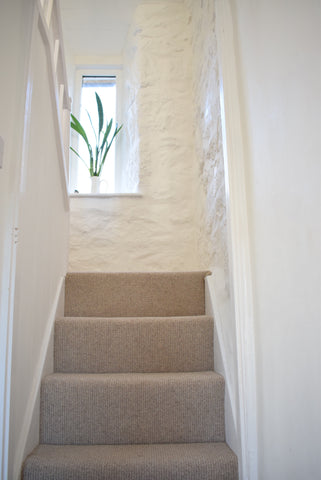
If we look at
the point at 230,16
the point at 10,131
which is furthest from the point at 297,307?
the point at 230,16

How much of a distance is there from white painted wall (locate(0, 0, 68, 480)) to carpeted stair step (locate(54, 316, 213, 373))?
14cm

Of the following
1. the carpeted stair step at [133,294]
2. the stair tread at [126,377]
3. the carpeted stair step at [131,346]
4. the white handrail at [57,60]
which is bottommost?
the stair tread at [126,377]

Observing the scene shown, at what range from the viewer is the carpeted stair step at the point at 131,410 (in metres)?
1.48

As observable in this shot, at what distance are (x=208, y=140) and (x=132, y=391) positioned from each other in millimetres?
1500

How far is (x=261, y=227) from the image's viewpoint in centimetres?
138

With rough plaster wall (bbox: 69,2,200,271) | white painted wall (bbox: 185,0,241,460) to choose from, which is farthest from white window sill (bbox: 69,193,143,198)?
white painted wall (bbox: 185,0,241,460)

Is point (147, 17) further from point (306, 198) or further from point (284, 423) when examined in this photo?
point (284, 423)

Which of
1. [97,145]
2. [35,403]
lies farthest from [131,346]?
[97,145]

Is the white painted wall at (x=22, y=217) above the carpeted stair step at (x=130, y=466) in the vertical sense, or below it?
above

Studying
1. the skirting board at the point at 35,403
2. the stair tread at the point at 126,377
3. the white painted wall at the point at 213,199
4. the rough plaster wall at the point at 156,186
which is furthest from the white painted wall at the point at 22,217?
the rough plaster wall at the point at 156,186

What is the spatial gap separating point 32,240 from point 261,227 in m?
0.85

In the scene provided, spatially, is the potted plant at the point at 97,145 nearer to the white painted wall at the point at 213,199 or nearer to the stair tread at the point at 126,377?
the white painted wall at the point at 213,199

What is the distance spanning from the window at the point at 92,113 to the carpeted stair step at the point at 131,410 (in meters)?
2.26

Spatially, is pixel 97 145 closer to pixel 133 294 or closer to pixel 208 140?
pixel 208 140
